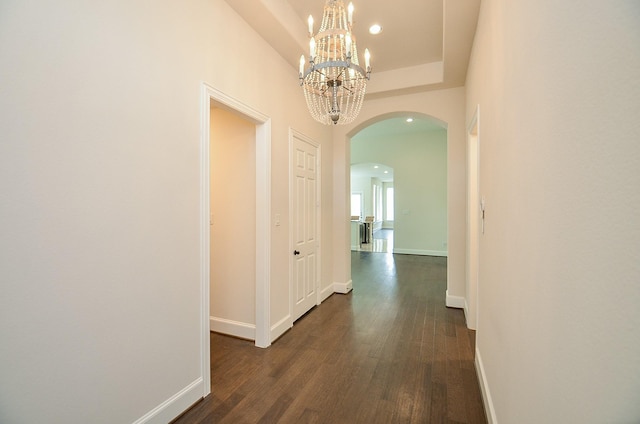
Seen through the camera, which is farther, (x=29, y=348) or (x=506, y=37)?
(x=506, y=37)

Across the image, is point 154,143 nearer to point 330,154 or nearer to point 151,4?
point 151,4

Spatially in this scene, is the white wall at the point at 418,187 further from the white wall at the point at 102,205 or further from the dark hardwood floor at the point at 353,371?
the white wall at the point at 102,205

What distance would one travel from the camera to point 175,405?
188 centimetres

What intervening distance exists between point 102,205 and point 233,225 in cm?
165

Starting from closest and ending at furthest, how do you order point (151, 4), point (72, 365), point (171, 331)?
Result: point (72, 365), point (151, 4), point (171, 331)

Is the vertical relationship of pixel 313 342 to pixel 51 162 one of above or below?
below

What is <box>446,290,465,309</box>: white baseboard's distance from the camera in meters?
3.91

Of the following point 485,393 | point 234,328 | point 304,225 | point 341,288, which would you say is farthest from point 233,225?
point 485,393

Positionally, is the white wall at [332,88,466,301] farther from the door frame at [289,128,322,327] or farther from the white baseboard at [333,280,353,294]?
the white baseboard at [333,280,353,294]

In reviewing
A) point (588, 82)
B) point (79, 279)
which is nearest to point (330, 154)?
point (79, 279)

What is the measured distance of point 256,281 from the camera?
115 inches

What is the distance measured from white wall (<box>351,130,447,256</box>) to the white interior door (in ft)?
16.0

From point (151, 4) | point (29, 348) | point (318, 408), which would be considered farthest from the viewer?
point (318, 408)

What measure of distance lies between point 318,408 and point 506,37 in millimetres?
2541
